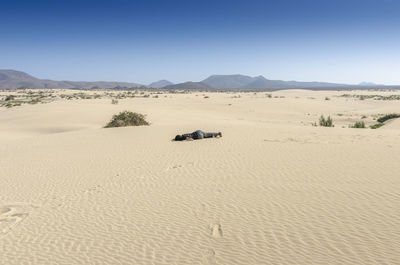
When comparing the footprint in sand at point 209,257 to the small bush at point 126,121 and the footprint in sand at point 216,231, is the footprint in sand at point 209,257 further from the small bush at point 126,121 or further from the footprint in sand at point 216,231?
the small bush at point 126,121

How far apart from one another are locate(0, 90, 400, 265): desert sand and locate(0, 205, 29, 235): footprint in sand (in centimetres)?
2

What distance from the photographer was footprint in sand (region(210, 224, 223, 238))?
4954mm

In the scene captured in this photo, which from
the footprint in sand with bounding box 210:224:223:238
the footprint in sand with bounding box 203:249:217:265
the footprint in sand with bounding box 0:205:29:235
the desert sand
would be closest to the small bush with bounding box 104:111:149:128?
the desert sand

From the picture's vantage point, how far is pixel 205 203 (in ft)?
20.9

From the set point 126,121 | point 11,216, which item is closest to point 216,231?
point 11,216

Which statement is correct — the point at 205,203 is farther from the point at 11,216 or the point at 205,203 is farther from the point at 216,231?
the point at 11,216

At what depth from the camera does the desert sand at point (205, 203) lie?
4531 millimetres

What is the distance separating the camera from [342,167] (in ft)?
28.3

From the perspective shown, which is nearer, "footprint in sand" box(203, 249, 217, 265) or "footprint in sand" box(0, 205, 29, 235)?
"footprint in sand" box(203, 249, 217, 265)

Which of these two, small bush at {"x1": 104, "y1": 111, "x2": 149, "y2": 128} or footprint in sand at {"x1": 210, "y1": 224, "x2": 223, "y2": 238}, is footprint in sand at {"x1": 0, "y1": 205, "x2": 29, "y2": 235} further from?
small bush at {"x1": 104, "y1": 111, "x2": 149, "y2": 128}

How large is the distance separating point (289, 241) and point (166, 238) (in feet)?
6.74

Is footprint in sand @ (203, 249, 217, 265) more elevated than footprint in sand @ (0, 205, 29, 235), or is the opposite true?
footprint in sand @ (203, 249, 217, 265)

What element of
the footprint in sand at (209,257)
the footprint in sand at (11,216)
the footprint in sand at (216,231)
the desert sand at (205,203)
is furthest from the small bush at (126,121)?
the footprint in sand at (209,257)

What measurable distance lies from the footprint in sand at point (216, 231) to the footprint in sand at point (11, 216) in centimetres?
390
